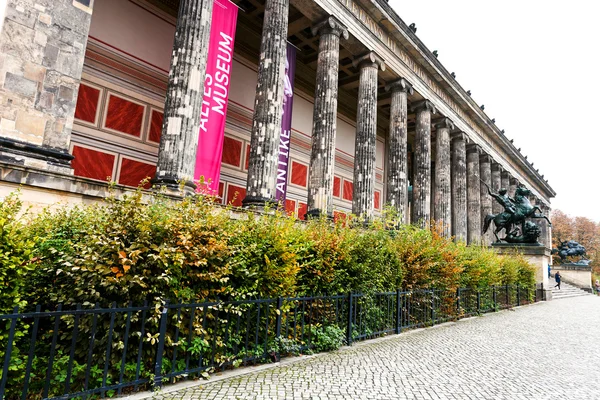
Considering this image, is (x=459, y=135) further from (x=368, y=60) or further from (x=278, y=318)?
(x=278, y=318)

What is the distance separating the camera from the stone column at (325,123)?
13211 millimetres

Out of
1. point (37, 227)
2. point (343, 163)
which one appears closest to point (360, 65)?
point (343, 163)

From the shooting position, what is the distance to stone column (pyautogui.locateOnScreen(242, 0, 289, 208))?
36.0ft

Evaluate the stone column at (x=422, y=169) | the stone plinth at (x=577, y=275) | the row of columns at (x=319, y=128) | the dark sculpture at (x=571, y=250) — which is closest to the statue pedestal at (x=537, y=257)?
the row of columns at (x=319, y=128)

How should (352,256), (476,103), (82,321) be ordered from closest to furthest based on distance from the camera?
(82,321) → (352,256) → (476,103)

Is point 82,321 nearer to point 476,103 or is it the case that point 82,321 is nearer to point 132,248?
point 132,248

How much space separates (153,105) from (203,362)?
40.2 ft

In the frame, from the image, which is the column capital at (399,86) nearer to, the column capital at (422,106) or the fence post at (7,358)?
the column capital at (422,106)

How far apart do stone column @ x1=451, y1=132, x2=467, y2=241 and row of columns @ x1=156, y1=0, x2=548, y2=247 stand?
2.6 inches

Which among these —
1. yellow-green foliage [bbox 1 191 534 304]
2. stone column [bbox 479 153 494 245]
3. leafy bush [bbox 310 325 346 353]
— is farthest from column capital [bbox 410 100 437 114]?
leafy bush [bbox 310 325 346 353]

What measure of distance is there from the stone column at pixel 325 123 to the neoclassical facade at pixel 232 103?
2.0 inches

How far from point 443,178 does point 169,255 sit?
20611mm

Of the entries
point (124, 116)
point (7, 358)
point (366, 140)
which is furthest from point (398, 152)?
point (7, 358)

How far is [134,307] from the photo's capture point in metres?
3.59
